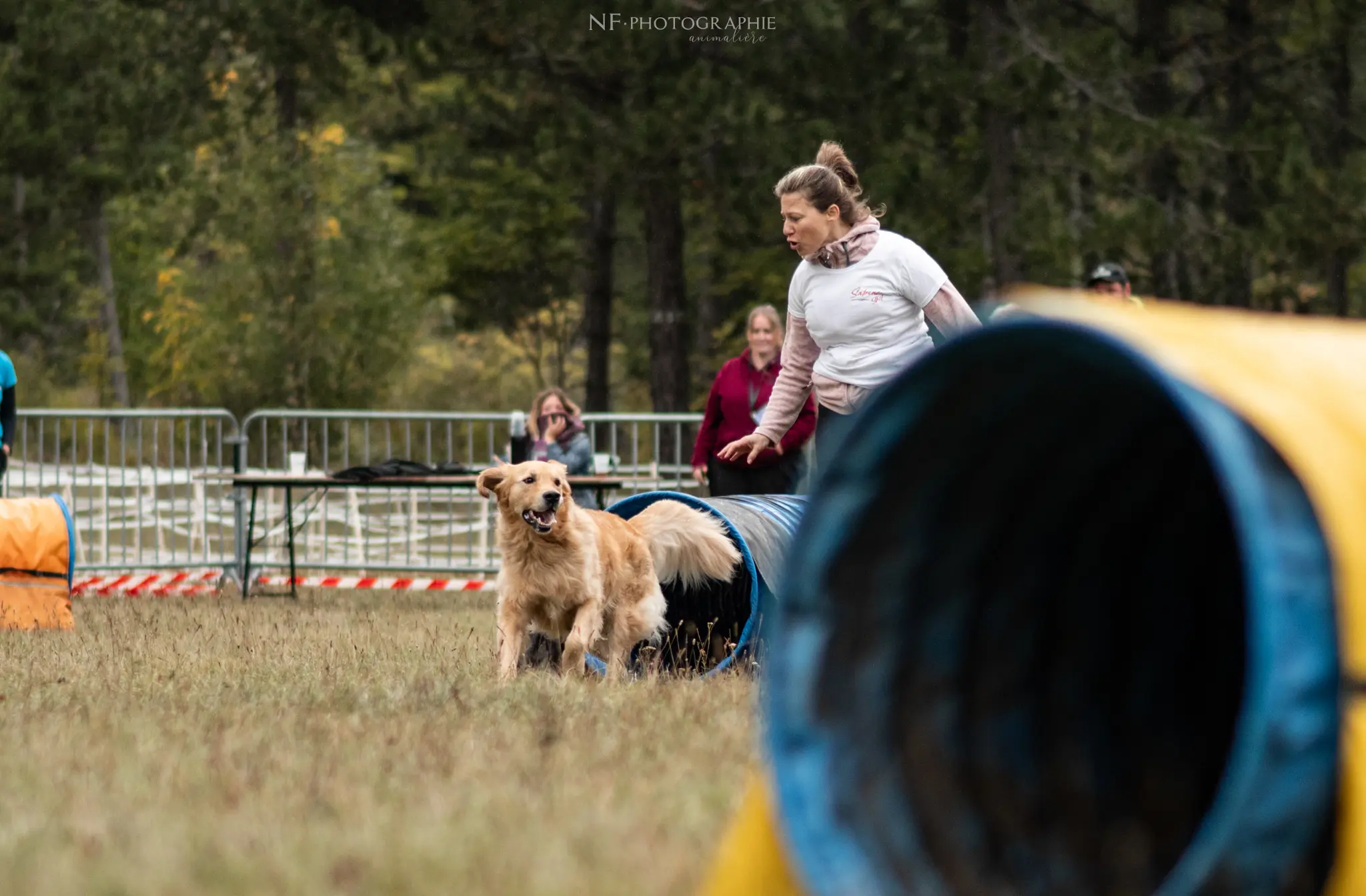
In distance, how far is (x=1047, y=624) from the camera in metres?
3.89

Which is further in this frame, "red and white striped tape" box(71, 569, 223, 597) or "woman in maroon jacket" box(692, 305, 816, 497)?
"red and white striped tape" box(71, 569, 223, 597)

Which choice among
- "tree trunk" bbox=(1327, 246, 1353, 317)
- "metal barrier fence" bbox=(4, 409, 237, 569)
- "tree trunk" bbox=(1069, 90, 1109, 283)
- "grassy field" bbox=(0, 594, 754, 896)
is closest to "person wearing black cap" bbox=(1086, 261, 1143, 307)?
"grassy field" bbox=(0, 594, 754, 896)

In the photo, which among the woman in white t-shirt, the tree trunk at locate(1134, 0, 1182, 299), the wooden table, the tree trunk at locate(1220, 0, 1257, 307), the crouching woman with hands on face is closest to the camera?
the woman in white t-shirt

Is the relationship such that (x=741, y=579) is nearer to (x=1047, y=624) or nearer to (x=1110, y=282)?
(x=1110, y=282)

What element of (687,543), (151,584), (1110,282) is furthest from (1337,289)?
(687,543)

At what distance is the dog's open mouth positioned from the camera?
7.63m

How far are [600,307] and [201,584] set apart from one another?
1327 centimetres

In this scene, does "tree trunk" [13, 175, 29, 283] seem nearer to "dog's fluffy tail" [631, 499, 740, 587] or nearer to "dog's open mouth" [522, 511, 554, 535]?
"dog's open mouth" [522, 511, 554, 535]

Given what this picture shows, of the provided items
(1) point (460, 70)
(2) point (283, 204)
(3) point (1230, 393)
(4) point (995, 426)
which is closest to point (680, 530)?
(4) point (995, 426)

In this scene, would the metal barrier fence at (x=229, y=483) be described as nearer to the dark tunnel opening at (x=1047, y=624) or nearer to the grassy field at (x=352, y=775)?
the grassy field at (x=352, y=775)

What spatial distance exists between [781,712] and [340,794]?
4.49 feet

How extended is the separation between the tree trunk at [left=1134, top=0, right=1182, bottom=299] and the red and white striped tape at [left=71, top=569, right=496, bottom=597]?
34.2 feet

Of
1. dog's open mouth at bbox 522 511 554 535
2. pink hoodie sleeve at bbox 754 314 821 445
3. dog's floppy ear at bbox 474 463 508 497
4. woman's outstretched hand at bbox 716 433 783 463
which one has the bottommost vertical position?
dog's open mouth at bbox 522 511 554 535

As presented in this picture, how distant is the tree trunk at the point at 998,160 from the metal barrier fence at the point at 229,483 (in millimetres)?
4696
